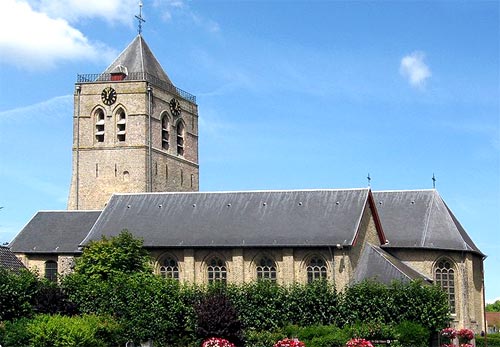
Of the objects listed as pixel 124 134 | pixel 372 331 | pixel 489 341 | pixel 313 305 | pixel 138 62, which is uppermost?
pixel 138 62

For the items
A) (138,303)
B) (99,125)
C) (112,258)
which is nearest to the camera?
(138,303)

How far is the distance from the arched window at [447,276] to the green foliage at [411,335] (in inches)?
388

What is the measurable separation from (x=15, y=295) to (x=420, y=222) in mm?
25375

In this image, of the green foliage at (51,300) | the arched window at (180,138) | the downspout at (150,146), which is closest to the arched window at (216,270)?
the green foliage at (51,300)

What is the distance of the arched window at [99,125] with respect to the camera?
71500mm

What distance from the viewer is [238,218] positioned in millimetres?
56312

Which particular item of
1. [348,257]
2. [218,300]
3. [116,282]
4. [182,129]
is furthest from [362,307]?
[182,129]

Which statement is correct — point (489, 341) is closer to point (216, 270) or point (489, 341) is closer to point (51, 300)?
point (216, 270)

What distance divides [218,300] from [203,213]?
53.2ft

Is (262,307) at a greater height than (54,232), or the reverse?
(54,232)

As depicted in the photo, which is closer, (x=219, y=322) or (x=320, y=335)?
(x=219, y=322)

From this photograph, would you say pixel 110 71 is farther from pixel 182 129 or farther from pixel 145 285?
pixel 145 285

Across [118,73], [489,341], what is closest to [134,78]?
[118,73]

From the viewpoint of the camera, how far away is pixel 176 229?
186ft
